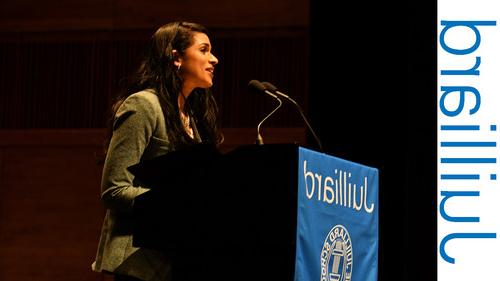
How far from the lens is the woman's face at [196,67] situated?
1.86 metres

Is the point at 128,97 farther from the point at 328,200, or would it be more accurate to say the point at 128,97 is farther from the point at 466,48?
the point at 466,48

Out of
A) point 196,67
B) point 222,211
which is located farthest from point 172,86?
point 222,211

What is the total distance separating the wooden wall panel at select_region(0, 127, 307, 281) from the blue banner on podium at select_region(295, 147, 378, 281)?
1.60 m

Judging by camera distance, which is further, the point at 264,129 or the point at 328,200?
the point at 264,129

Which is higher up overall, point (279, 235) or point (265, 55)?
point (265, 55)

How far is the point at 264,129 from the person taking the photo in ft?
10.8

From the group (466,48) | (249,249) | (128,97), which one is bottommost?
(249,249)

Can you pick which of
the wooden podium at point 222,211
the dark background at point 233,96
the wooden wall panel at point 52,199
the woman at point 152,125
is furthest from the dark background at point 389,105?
the wooden podium at point 222,211

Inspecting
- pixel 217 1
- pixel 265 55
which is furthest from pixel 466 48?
pixel 217 1

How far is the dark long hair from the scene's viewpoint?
1733 mm

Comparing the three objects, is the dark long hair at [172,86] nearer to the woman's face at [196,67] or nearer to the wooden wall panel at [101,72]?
the woman's face at [196,67]

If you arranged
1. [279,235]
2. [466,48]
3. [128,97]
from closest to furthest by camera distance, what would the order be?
1. [279,235]
2. [128,97]
3. [466,48]

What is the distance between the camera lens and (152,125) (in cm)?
169

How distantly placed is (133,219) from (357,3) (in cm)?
181
